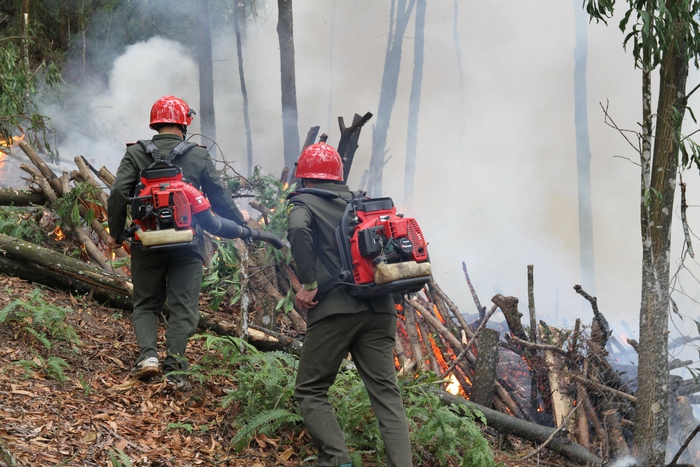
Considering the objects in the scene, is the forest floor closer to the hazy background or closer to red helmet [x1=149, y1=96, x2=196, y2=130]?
red helmet [x1=149, y1=96, x2=196, y2=130]

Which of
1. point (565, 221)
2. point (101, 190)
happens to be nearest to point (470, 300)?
point (565, 221)

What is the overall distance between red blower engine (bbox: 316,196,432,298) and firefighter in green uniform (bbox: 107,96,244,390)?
1.36 meters

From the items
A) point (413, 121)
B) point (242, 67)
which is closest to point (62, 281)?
point (413, 121)

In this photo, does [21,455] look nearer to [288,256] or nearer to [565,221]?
[288,256]

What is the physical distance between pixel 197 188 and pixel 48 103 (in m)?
12.9

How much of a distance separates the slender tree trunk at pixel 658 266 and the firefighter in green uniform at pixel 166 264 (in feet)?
12.8

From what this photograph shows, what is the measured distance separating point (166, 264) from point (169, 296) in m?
0.25

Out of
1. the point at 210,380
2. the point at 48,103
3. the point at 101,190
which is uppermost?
the point at 48,103

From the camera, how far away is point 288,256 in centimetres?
752

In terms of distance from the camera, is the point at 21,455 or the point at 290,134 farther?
the point at 290,134

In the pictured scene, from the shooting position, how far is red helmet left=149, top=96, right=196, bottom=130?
4922 millimetres

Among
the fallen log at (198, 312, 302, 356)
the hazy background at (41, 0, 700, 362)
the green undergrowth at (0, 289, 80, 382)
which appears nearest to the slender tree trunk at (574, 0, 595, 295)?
the hazy background at (41, 0, 700, 362)

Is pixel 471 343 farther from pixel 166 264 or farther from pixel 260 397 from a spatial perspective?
pixel 166 264

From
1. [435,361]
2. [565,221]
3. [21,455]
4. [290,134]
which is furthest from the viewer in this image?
[290,134]
